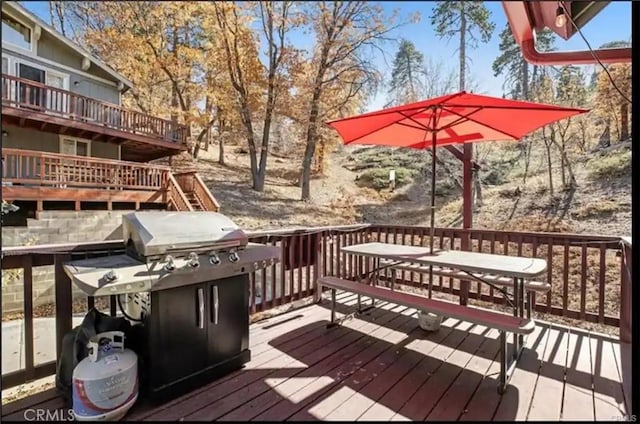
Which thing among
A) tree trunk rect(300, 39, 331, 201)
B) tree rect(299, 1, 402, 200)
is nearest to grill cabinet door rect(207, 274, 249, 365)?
tree rect(299, 1, 402, 200)

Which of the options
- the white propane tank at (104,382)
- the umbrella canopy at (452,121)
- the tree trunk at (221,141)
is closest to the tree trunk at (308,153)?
the tree trunk at (221,141)

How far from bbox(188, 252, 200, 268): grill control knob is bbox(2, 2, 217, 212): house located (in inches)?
142

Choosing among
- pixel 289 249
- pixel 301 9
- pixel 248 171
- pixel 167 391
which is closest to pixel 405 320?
pixel 289 249

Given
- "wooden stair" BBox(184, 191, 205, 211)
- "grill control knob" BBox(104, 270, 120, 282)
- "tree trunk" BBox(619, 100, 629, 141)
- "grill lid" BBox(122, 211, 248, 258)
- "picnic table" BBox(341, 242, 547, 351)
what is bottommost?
"picnic table" BBox(341, 242, 547, 351)

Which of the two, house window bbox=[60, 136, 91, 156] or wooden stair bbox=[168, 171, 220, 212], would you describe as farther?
house window bbox=[60, 136, 91, 156]

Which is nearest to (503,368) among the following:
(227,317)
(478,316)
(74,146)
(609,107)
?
(478,316)

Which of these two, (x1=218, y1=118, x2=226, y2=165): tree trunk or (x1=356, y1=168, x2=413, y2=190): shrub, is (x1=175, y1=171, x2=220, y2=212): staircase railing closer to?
(x1=218, y1=118, x2=226, y2=165): tree trunk

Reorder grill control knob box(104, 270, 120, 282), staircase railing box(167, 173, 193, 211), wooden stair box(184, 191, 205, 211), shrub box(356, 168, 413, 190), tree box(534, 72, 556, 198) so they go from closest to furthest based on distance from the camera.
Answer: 1. grill control knob box(104, 270, 120, 282)
2. staircase railing box(167, 173, 193, 211)
3. wooden stair box(184, 191, 205, 211)
4. tree box(534, 72, 556, 198)
5. shrub box(356, 168, 413, 190)

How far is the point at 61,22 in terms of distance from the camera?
3.78 meters

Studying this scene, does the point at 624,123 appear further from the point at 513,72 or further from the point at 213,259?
the point at 213,259

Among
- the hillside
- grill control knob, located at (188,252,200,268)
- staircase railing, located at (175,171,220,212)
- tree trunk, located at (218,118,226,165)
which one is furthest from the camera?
tree trunk, located at (218,118,226,165)

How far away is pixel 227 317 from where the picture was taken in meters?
2.20

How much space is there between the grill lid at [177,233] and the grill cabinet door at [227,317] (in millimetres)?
271

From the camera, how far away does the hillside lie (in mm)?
7629
